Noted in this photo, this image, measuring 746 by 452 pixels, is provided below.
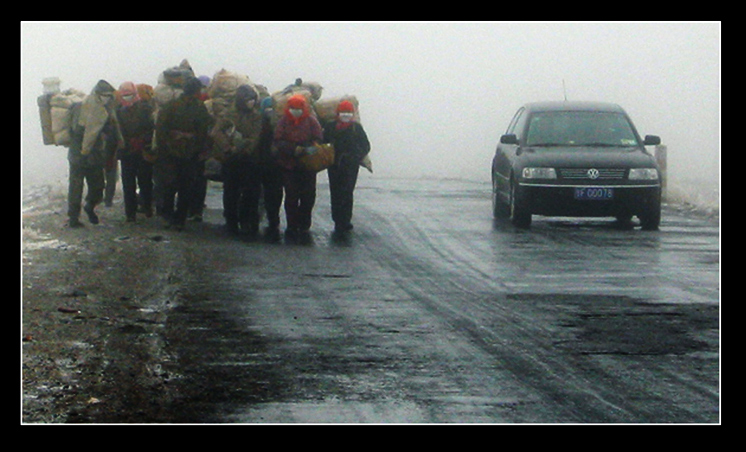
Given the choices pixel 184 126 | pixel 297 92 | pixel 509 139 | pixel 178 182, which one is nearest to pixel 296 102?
pixel 297 92

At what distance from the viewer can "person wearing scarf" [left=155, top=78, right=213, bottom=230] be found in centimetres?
1728

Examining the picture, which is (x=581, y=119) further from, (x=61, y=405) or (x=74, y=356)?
(x=61, y=405)

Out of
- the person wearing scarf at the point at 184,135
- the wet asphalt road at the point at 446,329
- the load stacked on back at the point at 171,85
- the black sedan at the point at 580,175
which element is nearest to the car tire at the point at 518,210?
the black sedan at the point at 580,175

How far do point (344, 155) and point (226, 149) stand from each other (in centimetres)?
152

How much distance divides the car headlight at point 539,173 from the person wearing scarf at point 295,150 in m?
3.09

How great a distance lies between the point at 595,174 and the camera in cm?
1880

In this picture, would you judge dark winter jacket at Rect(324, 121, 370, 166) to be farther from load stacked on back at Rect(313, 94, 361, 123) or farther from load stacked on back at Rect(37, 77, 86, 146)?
load stacked on back at Rect(37, 77, 86, 146)

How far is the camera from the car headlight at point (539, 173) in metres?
18.8

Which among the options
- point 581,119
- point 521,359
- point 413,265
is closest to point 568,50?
point 581,119

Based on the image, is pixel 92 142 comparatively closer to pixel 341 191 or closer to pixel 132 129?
pixel 132 129

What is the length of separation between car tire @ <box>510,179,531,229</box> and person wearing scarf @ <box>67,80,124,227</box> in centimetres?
531

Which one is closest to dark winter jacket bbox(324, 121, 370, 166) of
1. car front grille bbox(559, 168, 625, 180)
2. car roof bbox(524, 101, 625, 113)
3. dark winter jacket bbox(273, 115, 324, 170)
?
dark winter jacket bbox(273, 115, 324, 170)

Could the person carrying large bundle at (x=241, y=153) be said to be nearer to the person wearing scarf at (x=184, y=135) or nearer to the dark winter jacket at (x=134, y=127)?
the person wearing scarf at (x=184, y=135)

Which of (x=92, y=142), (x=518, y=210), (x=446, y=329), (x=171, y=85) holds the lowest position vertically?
(x=446, y=329)
